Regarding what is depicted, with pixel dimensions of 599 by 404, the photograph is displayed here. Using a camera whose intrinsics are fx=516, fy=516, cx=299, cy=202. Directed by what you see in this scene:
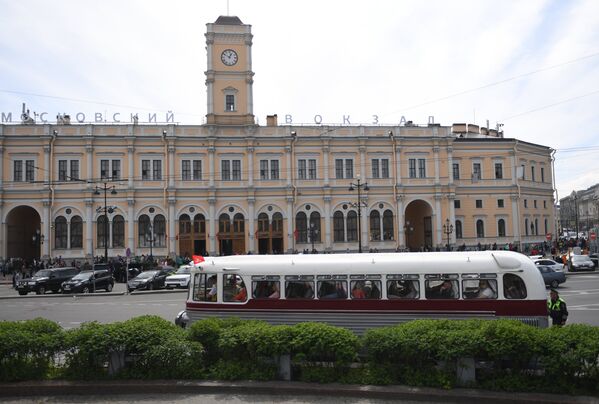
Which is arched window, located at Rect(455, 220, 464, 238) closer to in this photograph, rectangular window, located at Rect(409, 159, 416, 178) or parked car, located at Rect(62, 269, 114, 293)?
rectangular window, located at Rect(409, 159, 416, 178)

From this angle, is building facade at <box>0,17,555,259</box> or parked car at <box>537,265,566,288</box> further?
building facade at <box>0,17,555,259</box>

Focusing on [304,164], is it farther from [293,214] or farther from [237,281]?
[237,281]

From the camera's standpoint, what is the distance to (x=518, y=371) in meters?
8.24

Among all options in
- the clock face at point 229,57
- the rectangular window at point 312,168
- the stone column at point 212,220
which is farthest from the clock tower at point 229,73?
the stone column at point 212,220

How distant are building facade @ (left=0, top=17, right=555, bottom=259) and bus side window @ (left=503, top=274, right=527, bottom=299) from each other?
37.2 meters

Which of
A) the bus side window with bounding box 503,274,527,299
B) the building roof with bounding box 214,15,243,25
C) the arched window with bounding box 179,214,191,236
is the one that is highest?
the building roof with bounding box 214,15,243,25

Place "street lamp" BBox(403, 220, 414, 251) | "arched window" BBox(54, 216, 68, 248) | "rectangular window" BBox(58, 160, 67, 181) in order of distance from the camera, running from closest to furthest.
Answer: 1. "arched window" BBox(54, 216, 68, 248)
2. "rectangular window" BBox(58, 160, 67, 181)
3. "street lamp" BBox(403, 220, 414, 251)

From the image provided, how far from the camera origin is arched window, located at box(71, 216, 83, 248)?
47.8 m

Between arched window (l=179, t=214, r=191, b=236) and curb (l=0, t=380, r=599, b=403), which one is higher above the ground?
arched window (l=179, t=214, r=191, b=236)

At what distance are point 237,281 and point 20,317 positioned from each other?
1223cm

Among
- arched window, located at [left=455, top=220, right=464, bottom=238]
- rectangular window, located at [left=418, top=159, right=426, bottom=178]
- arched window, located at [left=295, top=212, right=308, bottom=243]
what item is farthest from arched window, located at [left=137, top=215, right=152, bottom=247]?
arched window, located at [left=455, top=220, right=464, bottom=238]

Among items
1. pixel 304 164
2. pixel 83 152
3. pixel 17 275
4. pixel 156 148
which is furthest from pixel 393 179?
pixel 17 275

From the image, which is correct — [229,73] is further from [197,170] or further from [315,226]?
[315,226]

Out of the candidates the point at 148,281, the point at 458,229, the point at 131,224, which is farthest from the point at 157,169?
the point at 458,229
